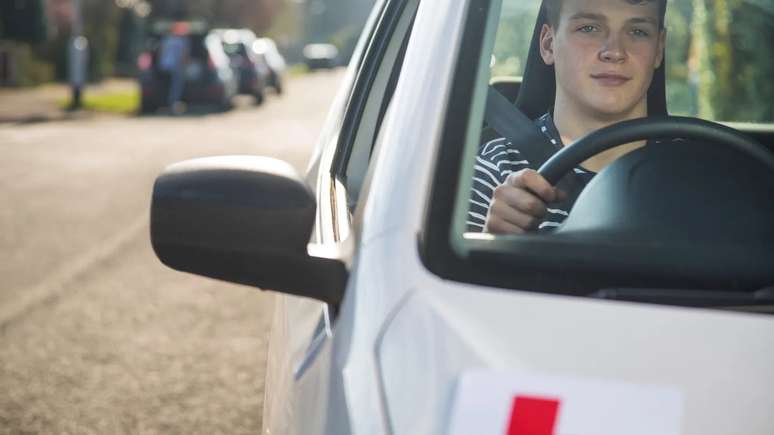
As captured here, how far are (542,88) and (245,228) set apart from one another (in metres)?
1.19

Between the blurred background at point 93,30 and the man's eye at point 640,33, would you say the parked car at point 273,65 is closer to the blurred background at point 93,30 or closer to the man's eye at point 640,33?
the blurred background at point 93,30

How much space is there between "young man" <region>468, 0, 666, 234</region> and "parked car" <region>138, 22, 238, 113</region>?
21.8m

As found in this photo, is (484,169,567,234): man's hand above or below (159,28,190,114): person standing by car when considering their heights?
above

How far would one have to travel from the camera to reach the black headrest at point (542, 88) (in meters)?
2.54

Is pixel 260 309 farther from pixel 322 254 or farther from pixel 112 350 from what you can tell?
pixel 322 254

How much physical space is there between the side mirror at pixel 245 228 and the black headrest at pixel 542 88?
1.07 meters

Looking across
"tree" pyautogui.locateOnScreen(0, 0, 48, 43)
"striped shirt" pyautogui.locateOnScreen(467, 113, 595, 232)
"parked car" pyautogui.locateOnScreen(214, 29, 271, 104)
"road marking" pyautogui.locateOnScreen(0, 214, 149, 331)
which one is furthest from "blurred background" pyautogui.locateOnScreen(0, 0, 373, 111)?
"striped shirt" pyautogui.locateOnScreen(467, 113, 595, 232)

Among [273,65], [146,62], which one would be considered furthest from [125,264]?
[273,65]

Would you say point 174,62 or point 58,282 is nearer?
point 58,282

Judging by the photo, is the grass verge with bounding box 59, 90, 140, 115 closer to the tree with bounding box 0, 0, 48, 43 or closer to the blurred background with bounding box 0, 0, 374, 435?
the blurred background with bounding box 0, 0, 374, 435

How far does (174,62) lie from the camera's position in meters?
23.4

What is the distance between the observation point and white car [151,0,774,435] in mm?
1282

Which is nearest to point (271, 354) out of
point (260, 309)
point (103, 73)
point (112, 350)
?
point (112, 350)

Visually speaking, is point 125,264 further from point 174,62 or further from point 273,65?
point 273,65
